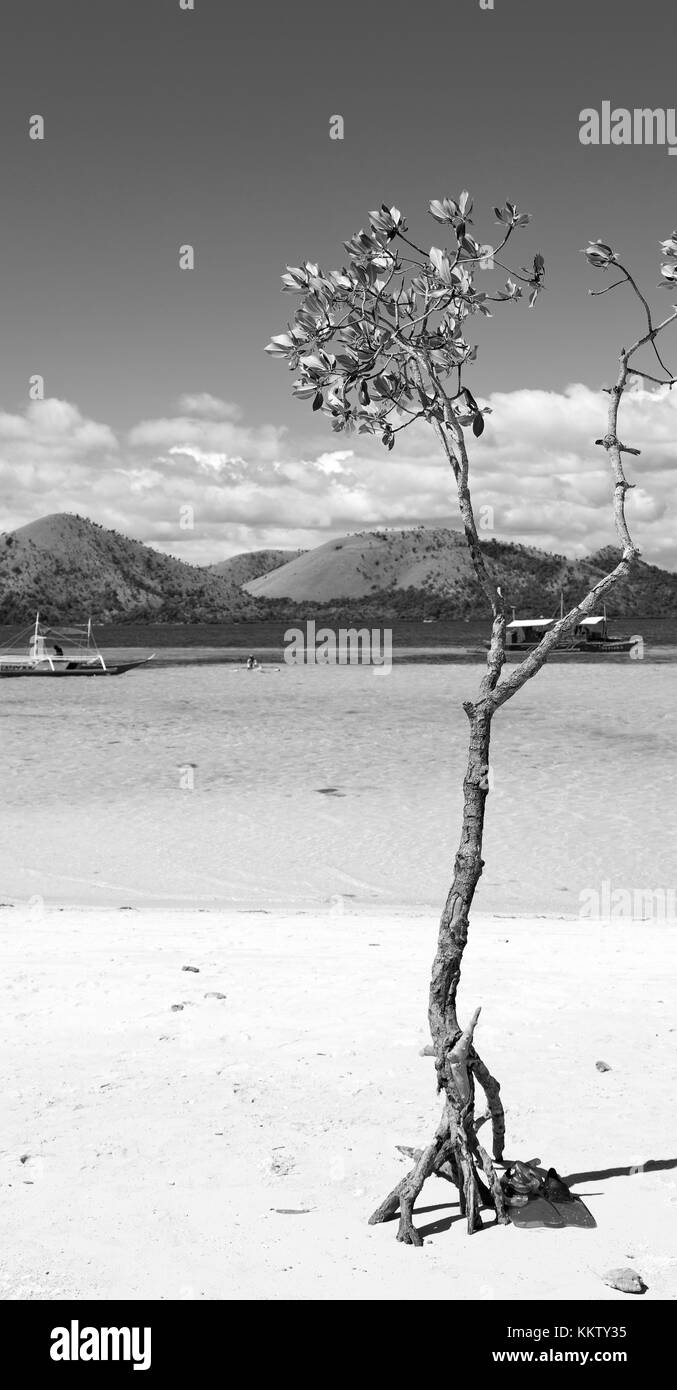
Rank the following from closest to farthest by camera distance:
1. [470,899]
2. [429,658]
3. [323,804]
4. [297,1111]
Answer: [470,899] → [297,1111] → [323,804] → [429,658]

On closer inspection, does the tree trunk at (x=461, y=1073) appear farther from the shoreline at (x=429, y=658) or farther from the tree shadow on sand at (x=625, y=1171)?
the shoreline at (x=429, y=658)

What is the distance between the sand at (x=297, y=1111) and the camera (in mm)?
4332

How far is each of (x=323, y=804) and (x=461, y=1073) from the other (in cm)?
1442

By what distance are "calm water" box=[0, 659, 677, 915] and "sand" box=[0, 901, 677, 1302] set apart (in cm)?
375

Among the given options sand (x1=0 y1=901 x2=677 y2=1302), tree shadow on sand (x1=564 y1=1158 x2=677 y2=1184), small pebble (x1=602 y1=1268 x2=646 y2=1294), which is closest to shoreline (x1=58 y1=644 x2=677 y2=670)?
sand (x1=0 y1=901 x2=677 y2=1302)

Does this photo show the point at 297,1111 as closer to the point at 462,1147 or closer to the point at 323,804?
the point at 462,1147

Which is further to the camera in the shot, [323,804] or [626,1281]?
[323,804]

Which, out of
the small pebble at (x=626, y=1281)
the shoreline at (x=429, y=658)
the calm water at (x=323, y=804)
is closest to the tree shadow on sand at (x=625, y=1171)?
the small pebble at (x=626, y=1281)

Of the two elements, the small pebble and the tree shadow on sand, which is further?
the tree shadow on sand

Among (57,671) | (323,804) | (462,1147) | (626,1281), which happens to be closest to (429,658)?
(57,671)

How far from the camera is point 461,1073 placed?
4695 mm

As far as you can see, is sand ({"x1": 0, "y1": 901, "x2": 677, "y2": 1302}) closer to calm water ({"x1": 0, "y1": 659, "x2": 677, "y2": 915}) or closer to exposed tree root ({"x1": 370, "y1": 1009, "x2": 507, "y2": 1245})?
exposed tree root ({"x1": 370, "y1": 1009, "x2": 507, "y2": 1245})

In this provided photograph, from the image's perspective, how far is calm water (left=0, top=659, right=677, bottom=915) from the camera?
13.6m

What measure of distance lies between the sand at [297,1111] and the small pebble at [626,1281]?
1.9 inches
